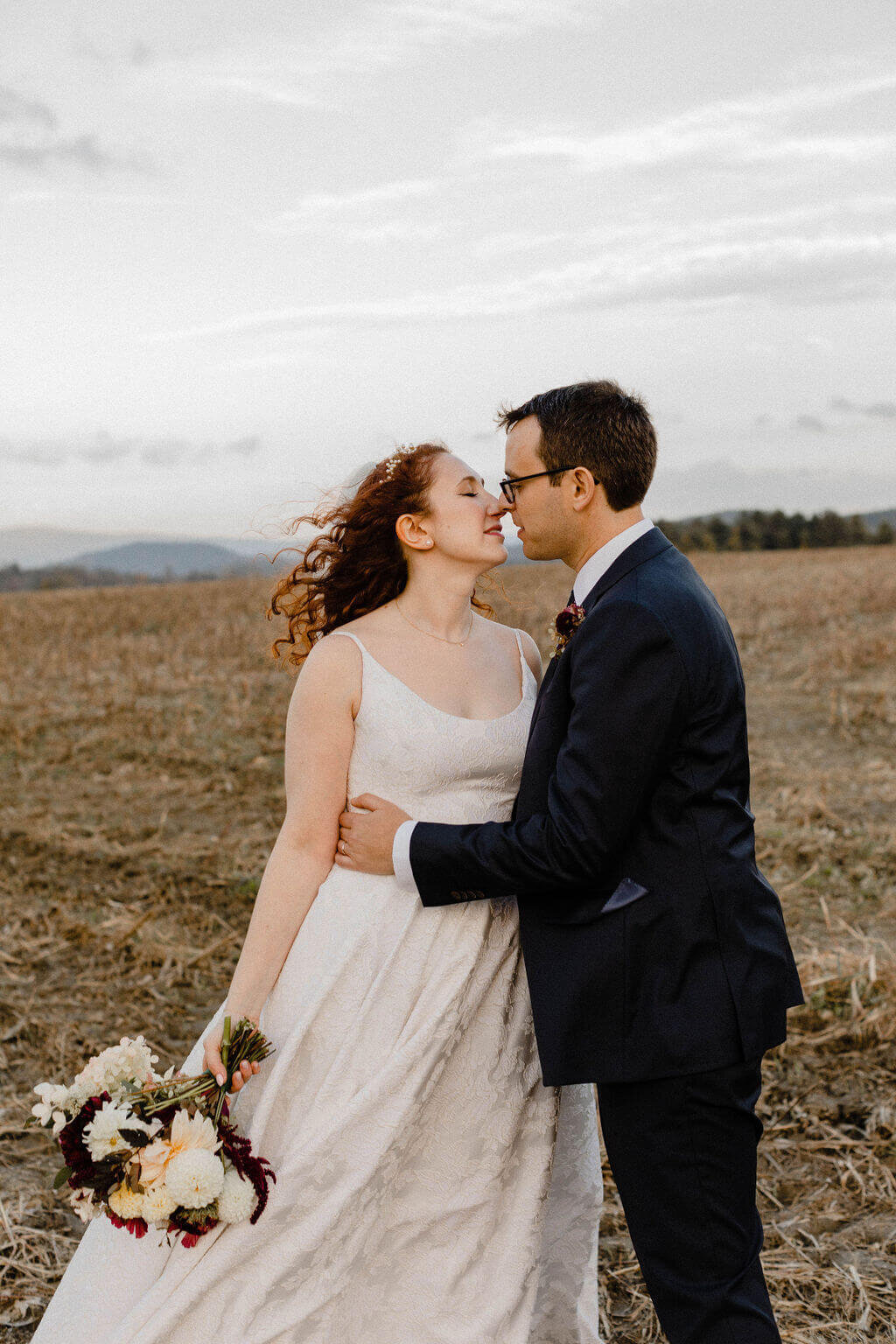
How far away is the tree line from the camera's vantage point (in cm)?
7081

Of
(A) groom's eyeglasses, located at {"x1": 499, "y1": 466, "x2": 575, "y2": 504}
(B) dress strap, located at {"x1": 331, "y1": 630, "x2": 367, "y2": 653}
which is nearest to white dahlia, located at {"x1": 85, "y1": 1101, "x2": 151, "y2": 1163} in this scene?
(B) dress strap, located at {"x1": 331, "y1": 630, "x2": 367, "y2": 653}

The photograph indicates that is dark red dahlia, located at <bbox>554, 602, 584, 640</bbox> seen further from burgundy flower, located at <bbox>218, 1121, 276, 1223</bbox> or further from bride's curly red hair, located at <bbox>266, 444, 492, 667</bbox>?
burgundy flower, located at <bbox>218, 1121, 276, 1223</bbox>

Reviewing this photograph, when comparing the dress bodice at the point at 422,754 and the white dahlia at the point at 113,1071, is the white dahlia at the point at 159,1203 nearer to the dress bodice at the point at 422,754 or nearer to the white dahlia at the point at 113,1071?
the white dahlia at the point at 113,1071

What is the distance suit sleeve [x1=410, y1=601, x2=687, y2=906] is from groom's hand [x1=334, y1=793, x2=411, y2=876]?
0.39m

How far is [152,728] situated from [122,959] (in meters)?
5.88

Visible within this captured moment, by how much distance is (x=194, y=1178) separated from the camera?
2568 mm

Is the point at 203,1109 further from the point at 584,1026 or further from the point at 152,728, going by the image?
the point at 152,728

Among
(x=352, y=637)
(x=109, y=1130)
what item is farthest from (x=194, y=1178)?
(x=352, y=637)

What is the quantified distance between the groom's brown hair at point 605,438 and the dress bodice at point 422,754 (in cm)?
69

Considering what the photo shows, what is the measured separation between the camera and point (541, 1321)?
341 cm

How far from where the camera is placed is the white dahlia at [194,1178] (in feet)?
8.41

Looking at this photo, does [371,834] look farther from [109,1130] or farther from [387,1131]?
[109,1130]

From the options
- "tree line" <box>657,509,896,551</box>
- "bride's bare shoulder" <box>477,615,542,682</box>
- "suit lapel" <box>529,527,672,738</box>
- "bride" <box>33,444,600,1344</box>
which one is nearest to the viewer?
"suit lapel" <box>529,527,672,738</box>

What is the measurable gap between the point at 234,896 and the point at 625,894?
5330 millimetres
